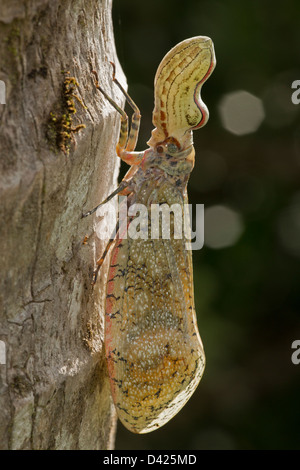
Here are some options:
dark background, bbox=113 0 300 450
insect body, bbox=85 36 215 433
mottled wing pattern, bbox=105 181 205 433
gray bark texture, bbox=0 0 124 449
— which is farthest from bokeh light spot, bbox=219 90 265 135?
gray bark texture, bbox=0 0 124 449

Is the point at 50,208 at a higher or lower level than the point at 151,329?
higher

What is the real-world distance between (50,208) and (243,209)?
2.12 meters

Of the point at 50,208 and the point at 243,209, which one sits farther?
the point at 243,209

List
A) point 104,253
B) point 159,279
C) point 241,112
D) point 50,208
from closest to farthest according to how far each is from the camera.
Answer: point 50,208 < point 104,253 < point 159,279 < point 241,112

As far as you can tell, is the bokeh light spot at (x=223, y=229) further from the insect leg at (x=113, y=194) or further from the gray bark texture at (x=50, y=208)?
the gray bark texture at (x=50, y=208)

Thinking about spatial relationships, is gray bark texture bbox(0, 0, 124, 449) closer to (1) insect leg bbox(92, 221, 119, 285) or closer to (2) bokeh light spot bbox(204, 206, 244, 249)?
(1) insect leg bbox(92, 221, 119, 285)

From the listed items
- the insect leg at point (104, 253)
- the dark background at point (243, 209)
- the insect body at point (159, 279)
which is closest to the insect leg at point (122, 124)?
the insect body at point (159, 279)

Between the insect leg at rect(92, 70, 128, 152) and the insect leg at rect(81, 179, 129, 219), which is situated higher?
the insect leg at rect(92, 70, 128, 152)

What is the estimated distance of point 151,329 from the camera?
1709mm

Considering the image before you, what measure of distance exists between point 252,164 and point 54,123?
2249 millimetres

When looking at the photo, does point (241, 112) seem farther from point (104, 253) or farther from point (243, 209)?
point (104, 253)

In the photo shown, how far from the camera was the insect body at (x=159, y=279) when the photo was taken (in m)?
1.65

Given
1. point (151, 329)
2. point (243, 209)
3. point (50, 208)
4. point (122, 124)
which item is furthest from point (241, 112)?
point (50, 208)

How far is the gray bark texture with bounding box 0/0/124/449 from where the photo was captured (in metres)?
1.22
